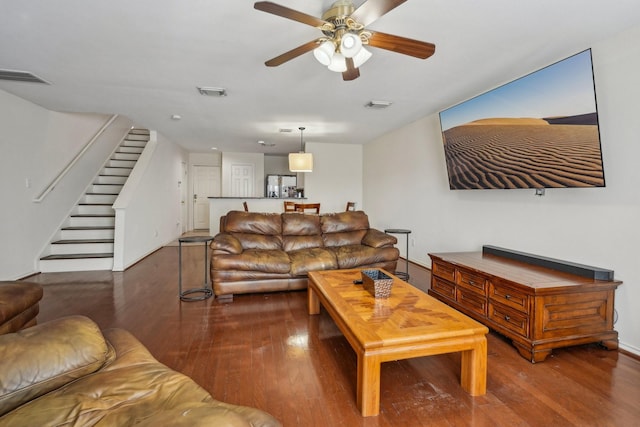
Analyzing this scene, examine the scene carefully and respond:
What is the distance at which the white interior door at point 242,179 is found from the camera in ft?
28.2

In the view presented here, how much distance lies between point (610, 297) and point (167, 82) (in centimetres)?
437

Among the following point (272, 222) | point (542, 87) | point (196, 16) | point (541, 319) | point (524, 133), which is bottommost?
point (541, 319)

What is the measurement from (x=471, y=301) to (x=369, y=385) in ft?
5.20

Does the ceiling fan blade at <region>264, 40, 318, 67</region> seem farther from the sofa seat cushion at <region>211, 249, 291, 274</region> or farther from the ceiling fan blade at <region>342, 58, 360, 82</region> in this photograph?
the sofa seat cushion at <region>211, 249, 291, 274</region>

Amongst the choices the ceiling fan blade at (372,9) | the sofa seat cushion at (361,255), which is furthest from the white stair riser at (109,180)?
the ceiling fan blade at (372,9)

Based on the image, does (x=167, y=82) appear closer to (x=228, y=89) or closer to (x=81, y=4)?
(x=228, y=89)

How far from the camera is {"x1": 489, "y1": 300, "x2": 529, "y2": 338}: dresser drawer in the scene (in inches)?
85.2

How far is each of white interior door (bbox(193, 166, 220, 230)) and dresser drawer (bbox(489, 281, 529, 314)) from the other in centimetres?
785

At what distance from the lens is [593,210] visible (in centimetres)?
245

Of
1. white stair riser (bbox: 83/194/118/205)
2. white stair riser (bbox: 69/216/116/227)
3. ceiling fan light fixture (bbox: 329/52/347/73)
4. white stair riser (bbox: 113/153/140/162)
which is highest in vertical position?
white stair riser (bbox: 113/153/140/162)

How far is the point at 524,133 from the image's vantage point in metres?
2.68

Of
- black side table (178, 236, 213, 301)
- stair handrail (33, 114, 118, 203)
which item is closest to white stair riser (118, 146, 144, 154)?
stair handrail (33, 114, 118, 203)

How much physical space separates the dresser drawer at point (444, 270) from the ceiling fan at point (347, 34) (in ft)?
6.34

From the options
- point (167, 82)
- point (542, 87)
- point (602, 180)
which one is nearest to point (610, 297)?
point (602, 180)
